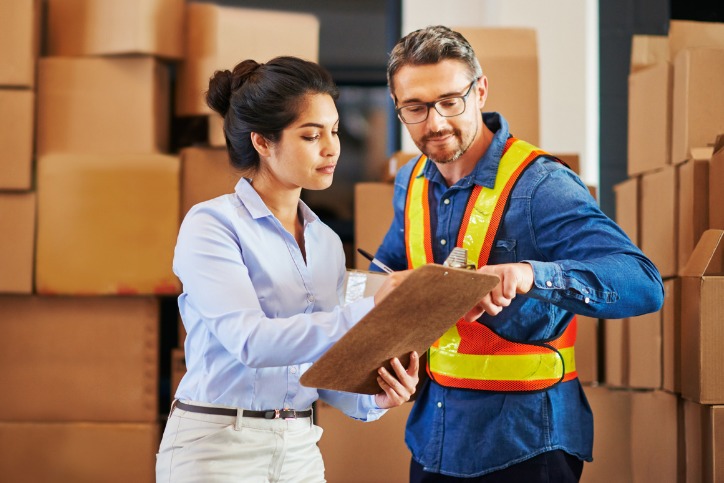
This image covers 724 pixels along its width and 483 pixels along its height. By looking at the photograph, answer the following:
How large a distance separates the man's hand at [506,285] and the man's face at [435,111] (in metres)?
0.41

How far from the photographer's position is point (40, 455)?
9.43 ft

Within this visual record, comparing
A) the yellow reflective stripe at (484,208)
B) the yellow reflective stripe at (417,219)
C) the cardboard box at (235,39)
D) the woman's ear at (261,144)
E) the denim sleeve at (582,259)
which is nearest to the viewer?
the denim sleeve at (582,259)

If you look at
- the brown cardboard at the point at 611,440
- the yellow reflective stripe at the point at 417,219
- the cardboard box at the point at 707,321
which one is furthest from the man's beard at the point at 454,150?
the brown cardboard at the point at 611,440

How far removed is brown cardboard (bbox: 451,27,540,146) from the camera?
8.98ft

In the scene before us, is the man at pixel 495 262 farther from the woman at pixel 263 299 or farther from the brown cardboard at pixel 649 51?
the brown cardboard at pixel 649 51

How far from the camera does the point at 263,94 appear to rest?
62.9 inches

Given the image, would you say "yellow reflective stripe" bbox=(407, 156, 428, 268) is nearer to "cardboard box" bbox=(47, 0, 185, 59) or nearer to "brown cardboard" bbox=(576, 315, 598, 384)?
"brown cardboard" bbox=(576, 315, 598, 384)

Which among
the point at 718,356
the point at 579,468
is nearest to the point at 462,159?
the point at 579,468

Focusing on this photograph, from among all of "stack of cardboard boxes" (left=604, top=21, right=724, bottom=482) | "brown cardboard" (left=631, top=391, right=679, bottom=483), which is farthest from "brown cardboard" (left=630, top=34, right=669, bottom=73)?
"brown cardboard" (left=631, top=391, right=679, bottom=483)

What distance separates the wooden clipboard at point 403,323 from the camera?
120cm

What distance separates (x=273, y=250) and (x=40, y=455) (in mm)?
1709

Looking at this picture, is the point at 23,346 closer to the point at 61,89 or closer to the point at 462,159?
the point at 61,89

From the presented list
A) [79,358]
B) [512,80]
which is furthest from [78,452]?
[512,80]

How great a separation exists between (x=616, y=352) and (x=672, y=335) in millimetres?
403
